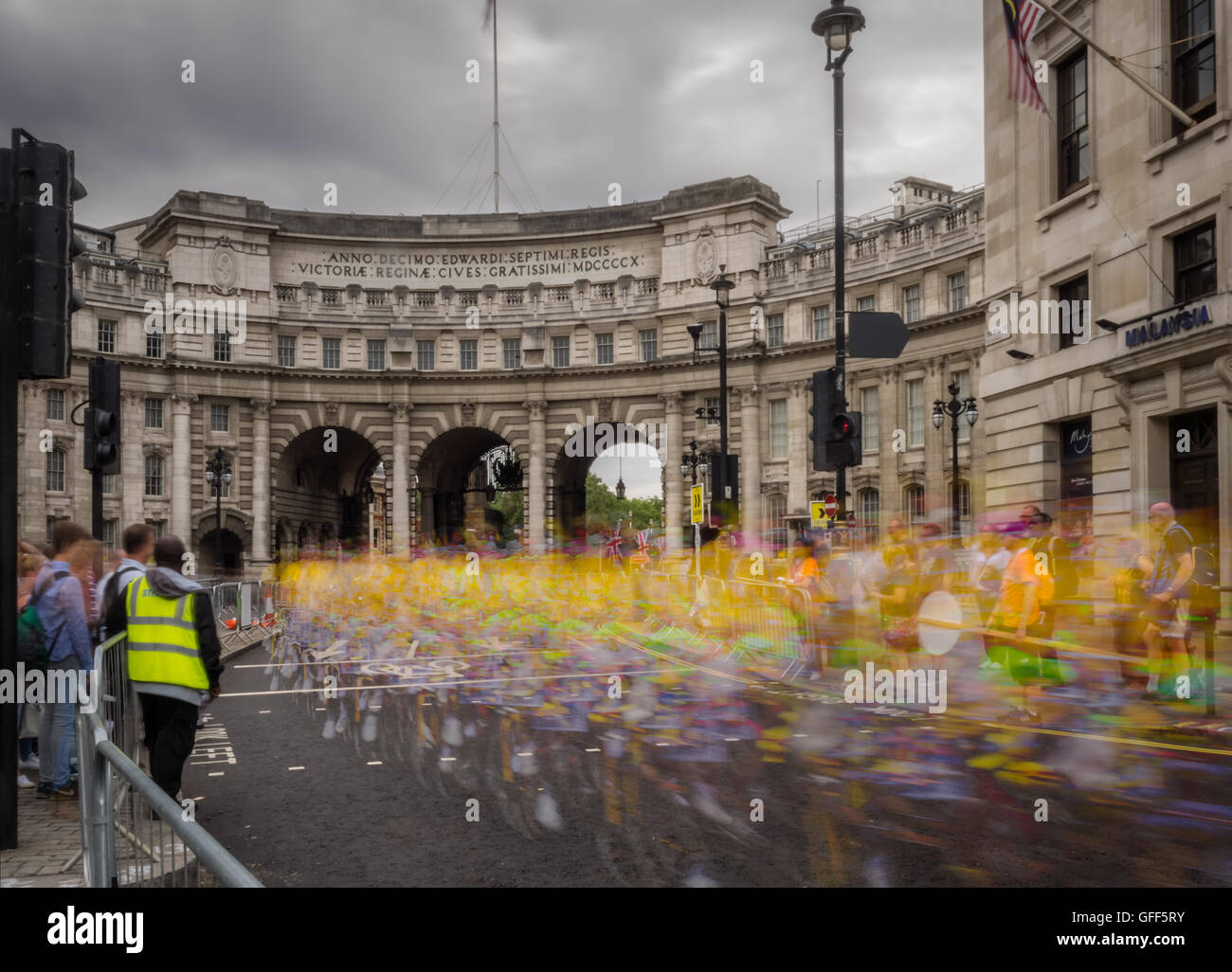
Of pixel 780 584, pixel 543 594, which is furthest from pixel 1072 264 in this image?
pixel 543 594

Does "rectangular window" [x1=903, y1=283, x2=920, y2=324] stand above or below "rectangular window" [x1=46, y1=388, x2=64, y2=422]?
above

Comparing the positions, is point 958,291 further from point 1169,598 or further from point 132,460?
point 132,460

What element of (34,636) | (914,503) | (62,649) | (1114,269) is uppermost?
(1114,269)

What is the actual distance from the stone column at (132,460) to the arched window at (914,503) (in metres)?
36.2

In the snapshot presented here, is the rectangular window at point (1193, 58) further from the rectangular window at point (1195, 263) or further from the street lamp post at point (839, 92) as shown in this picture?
the street lamp post at point (839, 92)

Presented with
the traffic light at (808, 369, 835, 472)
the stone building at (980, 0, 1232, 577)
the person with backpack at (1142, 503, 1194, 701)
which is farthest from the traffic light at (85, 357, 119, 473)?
the stone building at (980, 0, 1232, 577)

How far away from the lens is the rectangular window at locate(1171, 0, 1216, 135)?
18.4 metres

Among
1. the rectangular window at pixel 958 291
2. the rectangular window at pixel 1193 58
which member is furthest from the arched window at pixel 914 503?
the rectangular window at pixel 1193 58

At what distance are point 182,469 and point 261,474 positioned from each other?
3900 millimetres

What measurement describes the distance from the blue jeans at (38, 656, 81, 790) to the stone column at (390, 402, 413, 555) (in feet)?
164

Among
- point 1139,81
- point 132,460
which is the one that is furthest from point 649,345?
point 1139,81

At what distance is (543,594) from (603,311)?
88.4 feet

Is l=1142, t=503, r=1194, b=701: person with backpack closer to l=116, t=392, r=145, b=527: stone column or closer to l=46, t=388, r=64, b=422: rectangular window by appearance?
l=116, t=392, r=145, b=527: stone column

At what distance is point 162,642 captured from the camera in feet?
25.5
